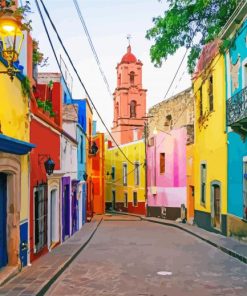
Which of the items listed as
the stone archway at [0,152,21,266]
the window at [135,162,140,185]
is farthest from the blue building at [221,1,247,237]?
the window at [135,162,140,185]

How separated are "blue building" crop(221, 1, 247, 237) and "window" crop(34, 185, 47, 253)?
6430 millimetres

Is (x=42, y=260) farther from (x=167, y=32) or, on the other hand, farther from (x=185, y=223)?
(x=185, y=223)

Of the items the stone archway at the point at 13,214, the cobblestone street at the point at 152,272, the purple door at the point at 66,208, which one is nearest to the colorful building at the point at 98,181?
the purple door at the point at 66,208

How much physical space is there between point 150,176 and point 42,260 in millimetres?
24533

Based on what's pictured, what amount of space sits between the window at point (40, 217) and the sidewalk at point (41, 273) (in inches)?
16.3

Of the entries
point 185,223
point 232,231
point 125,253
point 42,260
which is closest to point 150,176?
point 185,223

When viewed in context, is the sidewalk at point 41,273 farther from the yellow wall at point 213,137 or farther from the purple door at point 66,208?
the yellow wall at point 213,137

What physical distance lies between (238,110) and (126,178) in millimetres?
29480

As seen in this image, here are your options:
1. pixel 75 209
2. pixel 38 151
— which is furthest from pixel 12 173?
pixel 75 209

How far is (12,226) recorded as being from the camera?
9312 mm

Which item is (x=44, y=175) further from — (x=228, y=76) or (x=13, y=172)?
(x=228, y=76)

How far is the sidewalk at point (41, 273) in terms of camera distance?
8.05 meters

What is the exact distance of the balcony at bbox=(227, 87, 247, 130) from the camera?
14.0 meters

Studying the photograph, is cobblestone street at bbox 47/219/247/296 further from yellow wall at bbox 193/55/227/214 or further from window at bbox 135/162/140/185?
window at bbox 135/162/140/185
